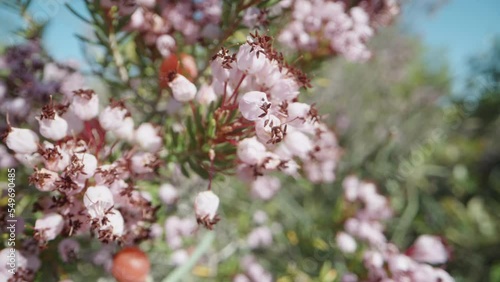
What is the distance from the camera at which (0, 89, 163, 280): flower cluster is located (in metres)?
0.70

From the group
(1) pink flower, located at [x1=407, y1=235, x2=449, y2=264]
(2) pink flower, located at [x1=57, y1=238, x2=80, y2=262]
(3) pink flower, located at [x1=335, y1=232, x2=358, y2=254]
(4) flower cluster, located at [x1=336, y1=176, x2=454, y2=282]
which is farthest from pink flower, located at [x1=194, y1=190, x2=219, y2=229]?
(3) pink flower, located at [x1=335, y1=232, x2=358, y2=254]

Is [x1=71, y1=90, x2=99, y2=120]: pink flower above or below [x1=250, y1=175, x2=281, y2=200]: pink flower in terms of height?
below

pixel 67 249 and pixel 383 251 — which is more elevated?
pixel 383 251

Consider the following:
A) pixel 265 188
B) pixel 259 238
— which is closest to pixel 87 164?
pixel 265 188

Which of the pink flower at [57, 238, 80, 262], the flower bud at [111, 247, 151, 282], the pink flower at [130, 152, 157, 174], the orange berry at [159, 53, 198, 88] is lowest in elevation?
the pink flower at [57, 238, 80, 262]

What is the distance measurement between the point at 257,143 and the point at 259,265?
4.40ft

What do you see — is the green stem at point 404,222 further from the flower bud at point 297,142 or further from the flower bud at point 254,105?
the flower bud at point 254,105

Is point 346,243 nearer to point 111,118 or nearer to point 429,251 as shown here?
point 429,251

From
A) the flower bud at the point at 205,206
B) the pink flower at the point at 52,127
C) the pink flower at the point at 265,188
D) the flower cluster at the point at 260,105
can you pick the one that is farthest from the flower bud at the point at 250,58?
the pink flower at the point at 265,188

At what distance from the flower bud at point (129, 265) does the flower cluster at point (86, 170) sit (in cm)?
4

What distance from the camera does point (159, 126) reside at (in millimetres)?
958

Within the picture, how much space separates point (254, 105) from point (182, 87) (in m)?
0.20

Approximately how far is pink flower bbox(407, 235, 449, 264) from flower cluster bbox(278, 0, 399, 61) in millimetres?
636

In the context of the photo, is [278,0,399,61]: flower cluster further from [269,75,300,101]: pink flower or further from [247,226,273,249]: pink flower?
[247,226,273,249]: pink flower
